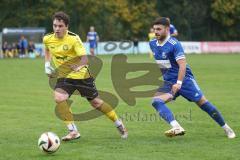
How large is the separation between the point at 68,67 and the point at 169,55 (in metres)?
1.63

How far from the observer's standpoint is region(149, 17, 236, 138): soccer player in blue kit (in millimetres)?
9461

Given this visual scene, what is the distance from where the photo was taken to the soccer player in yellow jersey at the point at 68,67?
967 centimetres

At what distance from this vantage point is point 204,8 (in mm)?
67250

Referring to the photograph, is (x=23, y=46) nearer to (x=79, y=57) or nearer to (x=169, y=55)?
(x=79, y=57)

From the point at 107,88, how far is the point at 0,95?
11.6ft

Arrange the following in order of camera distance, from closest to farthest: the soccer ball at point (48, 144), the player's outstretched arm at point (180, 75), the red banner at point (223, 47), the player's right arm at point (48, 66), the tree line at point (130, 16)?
1. the soccer ball at point (48, 144)
2. the player's outstretched arm at point (180, 75)
3. the player's right arm at point (48, 66)
4. the red banner at point (223, 47)
5. the tree line at point (130, 16)

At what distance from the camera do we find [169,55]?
379 inches

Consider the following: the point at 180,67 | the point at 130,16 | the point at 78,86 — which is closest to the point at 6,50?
the point at 130,16

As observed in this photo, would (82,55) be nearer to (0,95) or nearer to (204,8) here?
(0,95)

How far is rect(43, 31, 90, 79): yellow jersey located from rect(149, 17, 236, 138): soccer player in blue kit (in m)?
1.19

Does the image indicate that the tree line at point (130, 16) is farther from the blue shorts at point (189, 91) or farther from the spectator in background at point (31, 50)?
the blue shorts at point (189, 91)

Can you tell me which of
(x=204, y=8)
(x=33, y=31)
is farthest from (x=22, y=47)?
(x=204, y=8)

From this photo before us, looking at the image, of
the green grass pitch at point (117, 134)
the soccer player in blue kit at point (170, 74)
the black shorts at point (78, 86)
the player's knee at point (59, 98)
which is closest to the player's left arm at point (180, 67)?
the soccer player in blue kit at point (170, 74)

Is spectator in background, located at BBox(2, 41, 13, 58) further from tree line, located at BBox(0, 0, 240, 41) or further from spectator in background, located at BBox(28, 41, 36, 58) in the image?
tree line, located at BBox(0, 0, 240, 41)
